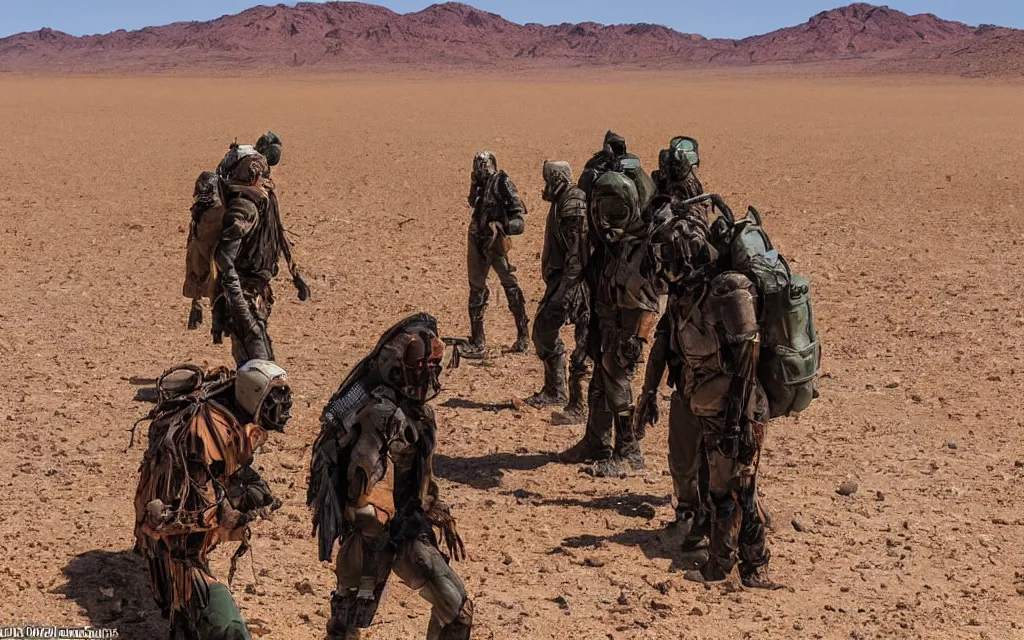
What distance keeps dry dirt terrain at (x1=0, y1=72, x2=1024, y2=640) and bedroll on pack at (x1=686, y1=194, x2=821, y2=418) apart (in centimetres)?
115

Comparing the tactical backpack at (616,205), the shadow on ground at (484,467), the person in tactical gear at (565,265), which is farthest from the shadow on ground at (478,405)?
the tactical backpack at (616,205)

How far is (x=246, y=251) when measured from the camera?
927cm

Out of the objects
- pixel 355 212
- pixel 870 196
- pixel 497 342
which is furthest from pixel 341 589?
pixel 870 196

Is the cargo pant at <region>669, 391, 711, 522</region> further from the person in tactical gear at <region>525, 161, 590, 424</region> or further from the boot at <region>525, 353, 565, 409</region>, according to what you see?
the boot at <region>525, 353, 565, 409</region>

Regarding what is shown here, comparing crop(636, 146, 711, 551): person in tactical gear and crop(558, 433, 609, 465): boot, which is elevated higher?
crop(636, 146, 711, 551): person in tactical gear

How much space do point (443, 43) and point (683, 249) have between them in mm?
140252

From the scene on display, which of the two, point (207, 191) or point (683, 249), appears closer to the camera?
point (683, 249)

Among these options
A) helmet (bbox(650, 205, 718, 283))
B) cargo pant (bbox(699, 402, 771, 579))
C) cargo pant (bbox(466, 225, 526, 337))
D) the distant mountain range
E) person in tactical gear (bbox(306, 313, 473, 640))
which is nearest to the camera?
person in tactical gear (bbox(306, 313, 473, 640))

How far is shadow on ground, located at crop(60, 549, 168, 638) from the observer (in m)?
6.17

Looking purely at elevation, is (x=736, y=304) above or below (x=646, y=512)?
above

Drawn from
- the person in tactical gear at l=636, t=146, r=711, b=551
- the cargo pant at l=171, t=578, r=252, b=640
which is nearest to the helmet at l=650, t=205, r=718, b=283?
the person in tactical gear at l=636, t=146, r=711, b=551

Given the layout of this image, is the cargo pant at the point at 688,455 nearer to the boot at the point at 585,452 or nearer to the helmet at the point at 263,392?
the boot at the point at 585,452

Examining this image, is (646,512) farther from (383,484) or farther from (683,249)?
(383,484)

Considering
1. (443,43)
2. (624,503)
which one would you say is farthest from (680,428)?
(443,43)
